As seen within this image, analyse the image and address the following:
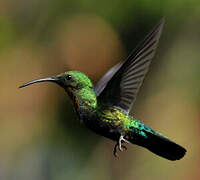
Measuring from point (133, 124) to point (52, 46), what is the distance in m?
2.60

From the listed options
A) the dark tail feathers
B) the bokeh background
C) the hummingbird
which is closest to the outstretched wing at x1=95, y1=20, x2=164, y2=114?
the hummingbird

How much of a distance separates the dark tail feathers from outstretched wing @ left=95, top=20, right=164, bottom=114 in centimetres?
24

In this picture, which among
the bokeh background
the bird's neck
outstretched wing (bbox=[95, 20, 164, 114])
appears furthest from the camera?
the bokeh background

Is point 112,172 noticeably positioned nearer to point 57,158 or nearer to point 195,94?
point 57,158

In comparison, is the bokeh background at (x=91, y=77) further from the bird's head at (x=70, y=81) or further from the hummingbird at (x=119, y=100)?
the bird's head at (x=70, y=81)

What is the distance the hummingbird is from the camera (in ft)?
8.18

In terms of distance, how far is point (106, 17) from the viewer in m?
5.04

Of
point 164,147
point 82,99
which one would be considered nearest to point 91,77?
point 164,147

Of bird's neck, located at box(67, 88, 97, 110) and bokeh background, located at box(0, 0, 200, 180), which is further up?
bird's neck, located at box(67, 88, 97, 110)

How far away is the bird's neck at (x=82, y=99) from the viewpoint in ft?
8.34

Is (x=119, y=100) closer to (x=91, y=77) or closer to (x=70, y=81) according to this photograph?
(x=70, y=81)

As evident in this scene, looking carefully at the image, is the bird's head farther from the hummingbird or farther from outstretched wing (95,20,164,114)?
outstretched wing (95,20,164,114)

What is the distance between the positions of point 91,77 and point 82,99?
2.75 m

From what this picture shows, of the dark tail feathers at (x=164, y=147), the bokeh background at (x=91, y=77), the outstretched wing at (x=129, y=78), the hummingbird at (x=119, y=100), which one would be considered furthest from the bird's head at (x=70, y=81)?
the bokeh background at (x=91, y=77)
